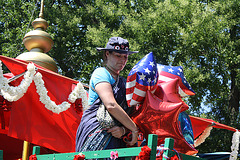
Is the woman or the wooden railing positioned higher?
the woman

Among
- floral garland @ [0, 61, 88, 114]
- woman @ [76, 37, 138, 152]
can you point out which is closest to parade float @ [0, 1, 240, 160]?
floral garland @ [0, 61, 88, 114]

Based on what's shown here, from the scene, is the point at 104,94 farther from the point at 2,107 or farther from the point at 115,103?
the point at 2,107

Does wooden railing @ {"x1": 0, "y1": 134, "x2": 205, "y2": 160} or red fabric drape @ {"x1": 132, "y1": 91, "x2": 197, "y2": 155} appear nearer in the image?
wooden railing @ {"x1": 0, "y1": 134, "x2": 205, "y2": 160}

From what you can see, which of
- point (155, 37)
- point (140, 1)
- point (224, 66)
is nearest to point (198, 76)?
point (224, 66)

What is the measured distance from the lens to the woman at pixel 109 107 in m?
2.86

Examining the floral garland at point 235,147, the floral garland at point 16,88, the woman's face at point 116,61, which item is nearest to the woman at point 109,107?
the woman's face at point 116,61

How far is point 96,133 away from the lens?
2932 millimetres

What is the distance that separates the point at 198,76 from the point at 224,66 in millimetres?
1433

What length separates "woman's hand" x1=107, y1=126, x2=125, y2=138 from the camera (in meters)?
2.91

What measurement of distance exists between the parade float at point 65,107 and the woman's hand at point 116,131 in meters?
0.17

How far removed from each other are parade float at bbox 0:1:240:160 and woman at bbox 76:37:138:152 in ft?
0.37

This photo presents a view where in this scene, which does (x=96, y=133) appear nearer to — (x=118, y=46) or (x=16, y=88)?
(x=118, y=46)

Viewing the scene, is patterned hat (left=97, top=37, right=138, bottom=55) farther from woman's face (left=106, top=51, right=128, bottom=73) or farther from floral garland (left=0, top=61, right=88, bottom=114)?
floral garland (left=0, top=61, right=88, bottom=114)

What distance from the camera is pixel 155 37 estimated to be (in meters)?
15.0
